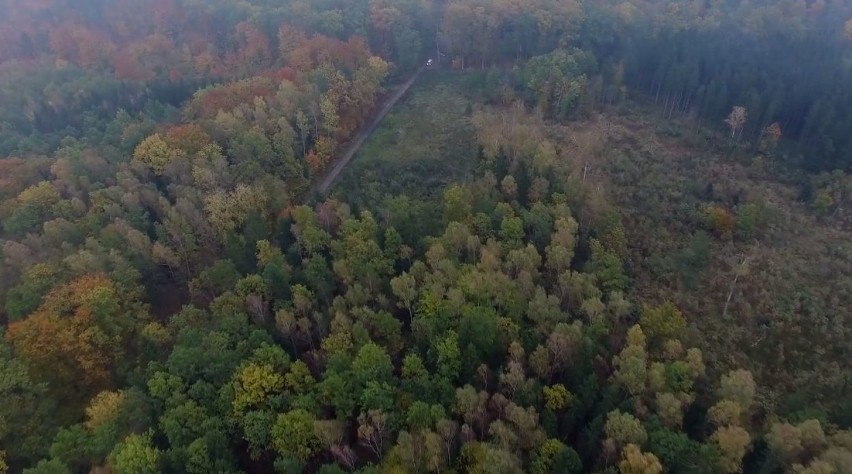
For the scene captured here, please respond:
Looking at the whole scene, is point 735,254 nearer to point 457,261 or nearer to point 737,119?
point 737,119

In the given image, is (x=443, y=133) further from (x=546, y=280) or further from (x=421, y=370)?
(x=421, y=370)

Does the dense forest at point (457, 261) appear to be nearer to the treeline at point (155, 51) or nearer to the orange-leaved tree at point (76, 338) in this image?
the orange-leaved tree at point (76, 338)

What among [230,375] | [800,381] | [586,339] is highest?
[586,339]

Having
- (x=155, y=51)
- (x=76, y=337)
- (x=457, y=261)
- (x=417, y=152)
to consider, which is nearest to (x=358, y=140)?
(x=417, y=152)

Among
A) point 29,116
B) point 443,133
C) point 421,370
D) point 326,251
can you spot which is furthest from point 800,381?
point 29,116

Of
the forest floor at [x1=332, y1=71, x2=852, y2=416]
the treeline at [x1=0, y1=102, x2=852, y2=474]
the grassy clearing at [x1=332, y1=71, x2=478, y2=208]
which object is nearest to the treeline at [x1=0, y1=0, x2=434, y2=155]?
the grassy clearing at [x1=332, y1=71, x2=478, y2=208]

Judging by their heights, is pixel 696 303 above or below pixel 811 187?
below

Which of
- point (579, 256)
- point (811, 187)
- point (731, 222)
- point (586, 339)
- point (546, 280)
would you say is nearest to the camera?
point (586, 339)

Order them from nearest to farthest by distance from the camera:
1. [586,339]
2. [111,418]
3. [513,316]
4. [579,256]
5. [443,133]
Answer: [111,418] < [586,339] < [513,316] < [579,256] < [443,133]
